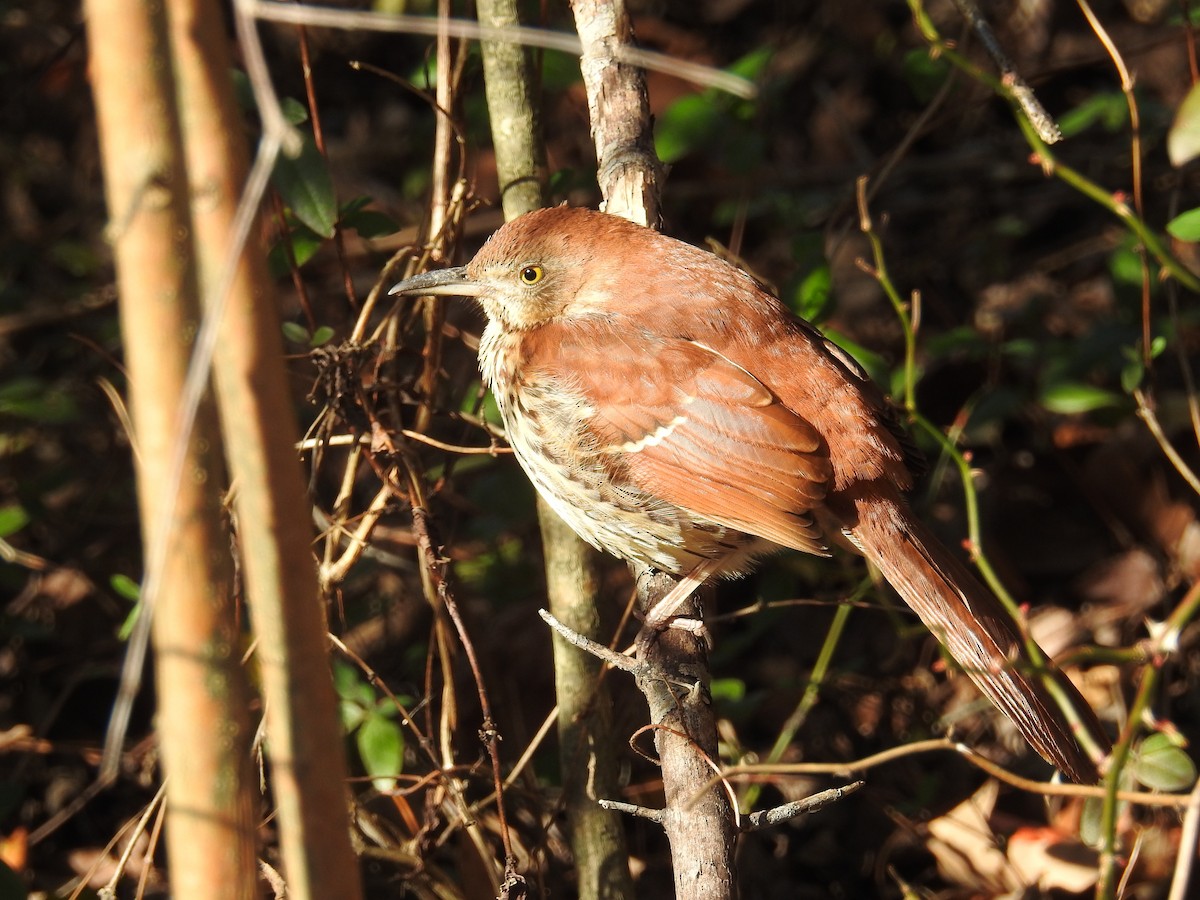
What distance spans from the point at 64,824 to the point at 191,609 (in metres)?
2.98

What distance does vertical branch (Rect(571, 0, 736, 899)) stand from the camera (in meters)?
2.36

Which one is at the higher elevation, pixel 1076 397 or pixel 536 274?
pixel 536 274

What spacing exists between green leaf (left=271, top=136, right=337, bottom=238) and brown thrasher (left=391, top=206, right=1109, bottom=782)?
0.25 metres

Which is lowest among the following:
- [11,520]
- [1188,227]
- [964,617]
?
[964,617]

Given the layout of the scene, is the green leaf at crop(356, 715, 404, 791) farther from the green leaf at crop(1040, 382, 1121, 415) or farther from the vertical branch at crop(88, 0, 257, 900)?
the green leaf at crop(1040, 382, 1121, 415)

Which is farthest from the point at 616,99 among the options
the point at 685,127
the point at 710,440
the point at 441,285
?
the point at 710,440

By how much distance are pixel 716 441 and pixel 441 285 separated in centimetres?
83

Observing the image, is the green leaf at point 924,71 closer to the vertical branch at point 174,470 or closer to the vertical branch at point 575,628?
the vertical branch at point 575,628

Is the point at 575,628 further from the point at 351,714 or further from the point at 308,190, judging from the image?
the point at 308,190

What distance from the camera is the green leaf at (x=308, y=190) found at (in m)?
2.86

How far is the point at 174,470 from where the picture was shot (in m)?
1.36

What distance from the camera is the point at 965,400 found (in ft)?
14.9

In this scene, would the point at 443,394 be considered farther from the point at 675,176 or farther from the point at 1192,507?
the point at 1192,507

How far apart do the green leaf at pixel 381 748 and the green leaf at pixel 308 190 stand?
125cm
